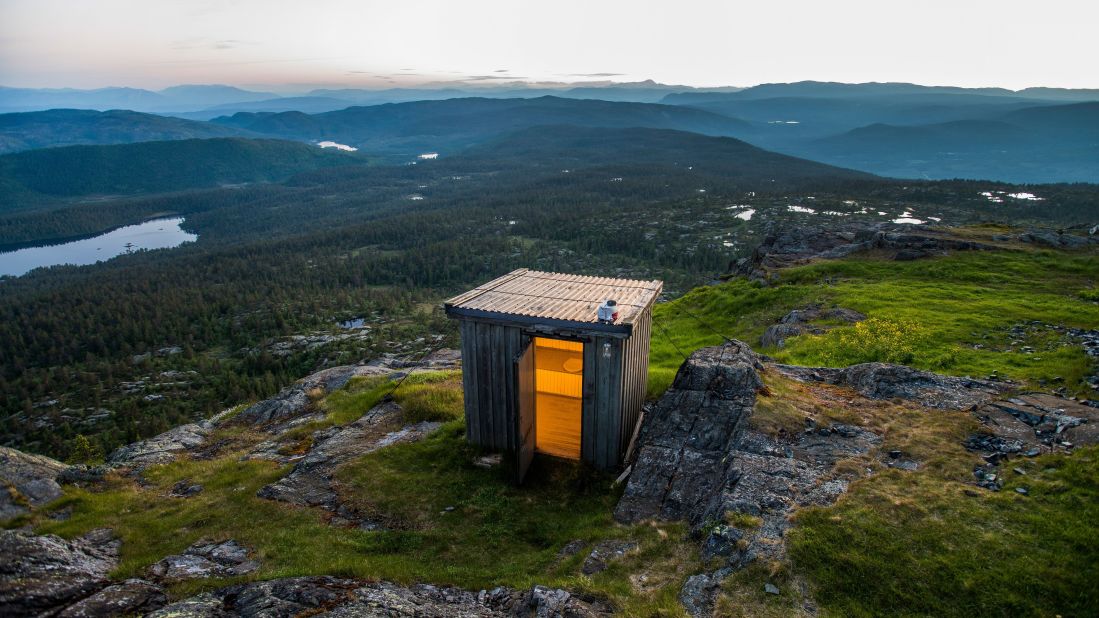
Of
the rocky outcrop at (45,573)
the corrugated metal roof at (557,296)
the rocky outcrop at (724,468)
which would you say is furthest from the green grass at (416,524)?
the corrugated metal roof at (557,296)

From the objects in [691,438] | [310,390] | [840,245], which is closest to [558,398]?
[691,438]

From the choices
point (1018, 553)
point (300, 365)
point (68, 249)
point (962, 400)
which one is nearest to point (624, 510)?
point (1018, 553)

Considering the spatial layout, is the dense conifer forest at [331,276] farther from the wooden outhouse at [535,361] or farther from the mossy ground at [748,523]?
the wooden outhouse at [535,361]

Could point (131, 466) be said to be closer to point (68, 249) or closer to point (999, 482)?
point (999, 482)

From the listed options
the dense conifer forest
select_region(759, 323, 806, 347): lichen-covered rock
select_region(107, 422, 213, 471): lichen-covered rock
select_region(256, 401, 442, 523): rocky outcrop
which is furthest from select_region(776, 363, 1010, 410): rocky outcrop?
the dense conifer forest

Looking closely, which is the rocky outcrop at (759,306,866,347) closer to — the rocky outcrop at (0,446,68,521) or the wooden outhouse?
the wooden outhouse
